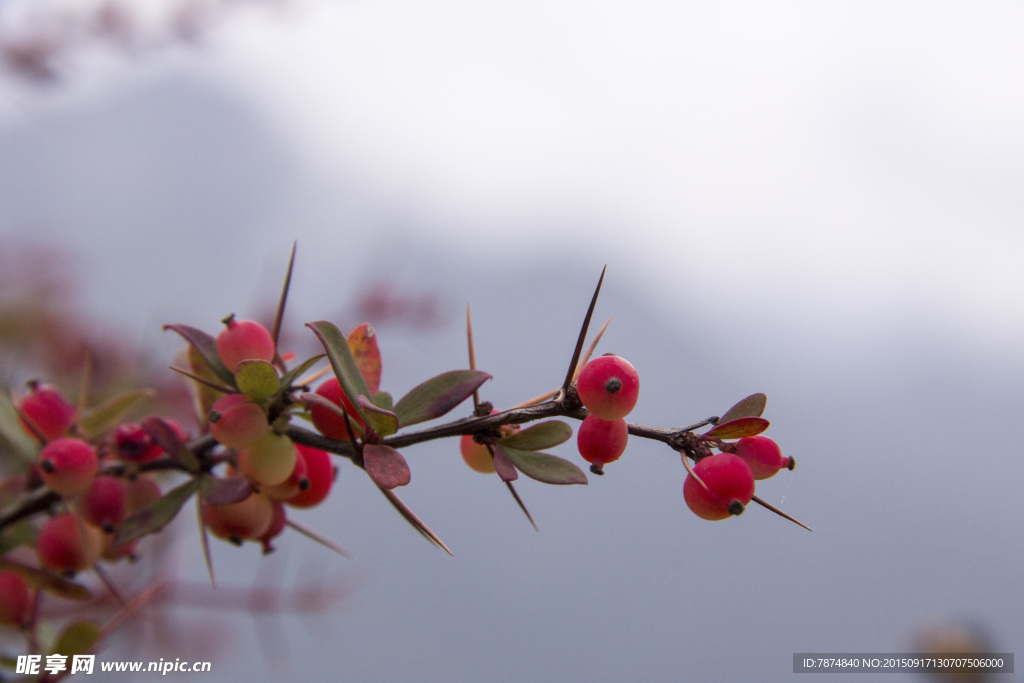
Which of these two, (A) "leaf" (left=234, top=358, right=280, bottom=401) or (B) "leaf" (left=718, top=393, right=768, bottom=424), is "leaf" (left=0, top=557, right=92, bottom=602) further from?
(B) "leaf" (left=718, top=393, right=768, bottom=424)

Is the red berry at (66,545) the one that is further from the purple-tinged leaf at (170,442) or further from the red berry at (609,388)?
the red berry at (609,388)

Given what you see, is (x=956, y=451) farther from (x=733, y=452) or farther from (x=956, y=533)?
(x=733, y=452)

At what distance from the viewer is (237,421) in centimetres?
28

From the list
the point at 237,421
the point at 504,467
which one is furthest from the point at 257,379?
the point at 504,467

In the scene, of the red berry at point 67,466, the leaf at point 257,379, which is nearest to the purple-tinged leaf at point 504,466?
the leaf at point 257,379

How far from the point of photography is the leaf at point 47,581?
14.0 inches

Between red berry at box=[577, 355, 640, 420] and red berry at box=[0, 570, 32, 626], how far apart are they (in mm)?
368

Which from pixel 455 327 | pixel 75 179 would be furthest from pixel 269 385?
pixel 75 179

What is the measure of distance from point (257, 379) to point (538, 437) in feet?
0.42

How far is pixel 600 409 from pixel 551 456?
0.12 ft

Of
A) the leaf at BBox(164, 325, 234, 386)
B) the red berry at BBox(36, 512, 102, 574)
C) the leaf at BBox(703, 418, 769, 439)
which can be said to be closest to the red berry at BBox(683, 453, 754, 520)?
the leaf at BBox(703, 418, 769, 439)

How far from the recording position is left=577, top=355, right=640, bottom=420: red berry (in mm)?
233

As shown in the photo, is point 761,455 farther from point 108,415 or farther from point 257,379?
point 108,415

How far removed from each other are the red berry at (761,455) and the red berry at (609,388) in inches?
2.2
